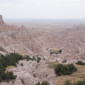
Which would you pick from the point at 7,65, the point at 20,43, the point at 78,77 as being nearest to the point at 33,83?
the point at 78,77

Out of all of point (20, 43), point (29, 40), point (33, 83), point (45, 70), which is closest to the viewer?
point (33, 83)

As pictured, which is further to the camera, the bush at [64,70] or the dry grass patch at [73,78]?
the bush at [64,70]

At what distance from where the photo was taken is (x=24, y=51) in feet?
180

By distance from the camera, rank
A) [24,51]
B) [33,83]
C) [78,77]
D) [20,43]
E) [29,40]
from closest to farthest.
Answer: [33,83] < [78,77] < [24,51] < [20,43] < [29,40]

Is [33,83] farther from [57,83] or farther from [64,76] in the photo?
[64,76]

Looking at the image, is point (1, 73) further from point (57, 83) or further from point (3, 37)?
point (3, 37)

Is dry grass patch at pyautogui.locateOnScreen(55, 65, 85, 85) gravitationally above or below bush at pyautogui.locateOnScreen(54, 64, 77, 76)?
below

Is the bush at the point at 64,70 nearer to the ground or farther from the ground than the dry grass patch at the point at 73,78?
farther from the ground

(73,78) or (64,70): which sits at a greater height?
(64,70)

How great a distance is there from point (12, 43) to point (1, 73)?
3928cm

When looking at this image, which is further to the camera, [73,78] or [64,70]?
[64,70]

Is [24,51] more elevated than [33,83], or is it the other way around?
[33,83]

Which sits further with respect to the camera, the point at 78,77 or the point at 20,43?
the point at 20,43

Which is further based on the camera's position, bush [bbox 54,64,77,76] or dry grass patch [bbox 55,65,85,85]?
bush [bbox 54,64,77,76]
